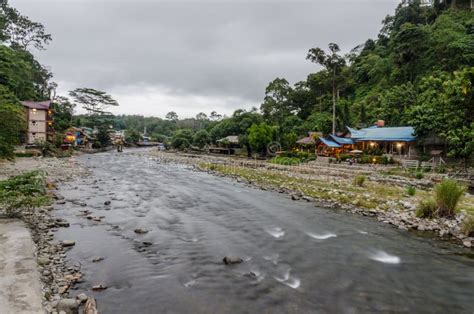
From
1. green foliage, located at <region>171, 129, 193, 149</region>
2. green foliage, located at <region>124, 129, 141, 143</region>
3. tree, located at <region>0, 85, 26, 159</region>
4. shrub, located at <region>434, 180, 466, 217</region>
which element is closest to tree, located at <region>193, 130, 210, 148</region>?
green foliage, located at <region>171, 129, 193, 149</region>

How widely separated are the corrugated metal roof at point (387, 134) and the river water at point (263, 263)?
27.0m

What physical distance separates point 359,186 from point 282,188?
5.32 metres

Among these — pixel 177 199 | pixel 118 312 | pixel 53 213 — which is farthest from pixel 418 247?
pixel 53 213

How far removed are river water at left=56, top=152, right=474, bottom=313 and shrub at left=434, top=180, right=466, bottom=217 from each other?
2574 mm

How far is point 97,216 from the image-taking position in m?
11.4

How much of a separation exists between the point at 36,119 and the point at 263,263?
5215cm

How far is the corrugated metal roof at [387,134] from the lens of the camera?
111 ft

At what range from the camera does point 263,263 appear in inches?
297

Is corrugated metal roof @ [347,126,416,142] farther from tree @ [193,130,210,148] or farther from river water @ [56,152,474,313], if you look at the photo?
tree @ [193,130,210,148]

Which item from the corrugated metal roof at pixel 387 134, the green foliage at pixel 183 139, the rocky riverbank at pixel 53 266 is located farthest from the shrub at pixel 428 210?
the green foliage at pixel 183 139

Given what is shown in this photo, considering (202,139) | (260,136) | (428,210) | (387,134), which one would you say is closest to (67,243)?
(428,210)

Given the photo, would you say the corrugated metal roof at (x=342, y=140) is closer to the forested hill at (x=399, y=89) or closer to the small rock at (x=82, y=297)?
the forested hill at (x=399, y=89)

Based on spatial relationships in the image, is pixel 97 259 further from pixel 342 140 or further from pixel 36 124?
pixel 36 124

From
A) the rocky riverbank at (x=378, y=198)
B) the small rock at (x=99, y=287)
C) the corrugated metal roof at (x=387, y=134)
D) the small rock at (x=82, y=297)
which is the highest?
the corrugated metal roof at (x=387, y=134)
